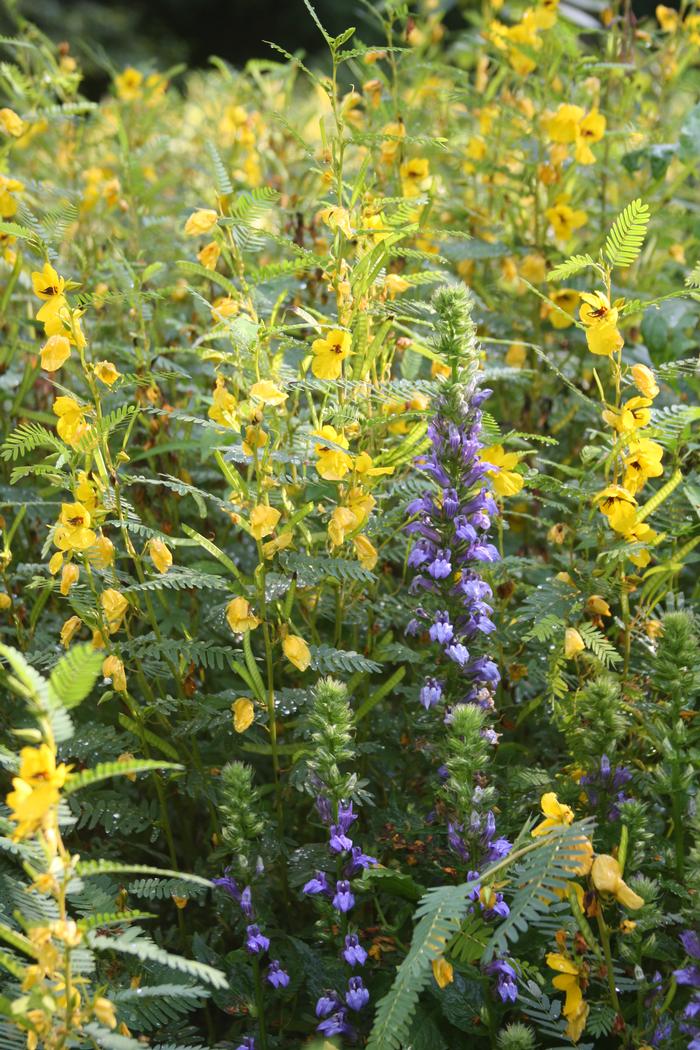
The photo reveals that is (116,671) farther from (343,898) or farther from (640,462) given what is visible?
(640,462)

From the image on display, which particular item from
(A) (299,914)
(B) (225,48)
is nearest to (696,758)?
(A) (299,914)

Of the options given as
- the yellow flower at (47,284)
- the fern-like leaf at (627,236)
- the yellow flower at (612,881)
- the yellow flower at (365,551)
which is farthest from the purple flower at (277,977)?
the fern-like leaf at (627,236)

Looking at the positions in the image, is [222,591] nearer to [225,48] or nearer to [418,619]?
[418,619]

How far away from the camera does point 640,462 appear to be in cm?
149

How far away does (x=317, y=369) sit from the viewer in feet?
4.82

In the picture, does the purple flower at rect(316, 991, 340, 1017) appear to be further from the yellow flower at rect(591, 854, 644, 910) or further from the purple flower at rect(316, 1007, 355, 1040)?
the yellow flower at rect(591, 854, 644, 910)

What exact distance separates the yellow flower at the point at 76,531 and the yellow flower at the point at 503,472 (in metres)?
0.58

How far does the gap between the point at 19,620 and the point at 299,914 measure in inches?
26.9

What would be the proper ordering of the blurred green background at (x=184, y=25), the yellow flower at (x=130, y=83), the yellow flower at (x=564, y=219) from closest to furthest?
the yellow flower at (x=564, y=219), the yellow flower at (x=130, y=83), the blurred green background at (x=184, y=25)

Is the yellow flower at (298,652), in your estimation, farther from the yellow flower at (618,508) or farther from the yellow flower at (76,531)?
the yellow flower at (618,508)

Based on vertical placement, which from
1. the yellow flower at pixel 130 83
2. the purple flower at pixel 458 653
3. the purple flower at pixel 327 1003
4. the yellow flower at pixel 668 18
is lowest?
the purple flower at pixel 327 1003

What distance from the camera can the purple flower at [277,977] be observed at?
1406 mm

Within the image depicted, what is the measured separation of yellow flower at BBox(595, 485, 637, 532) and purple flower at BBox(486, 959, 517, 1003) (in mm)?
613

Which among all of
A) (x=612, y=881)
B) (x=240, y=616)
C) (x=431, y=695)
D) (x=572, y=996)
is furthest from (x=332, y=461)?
(x=572, y=996)
